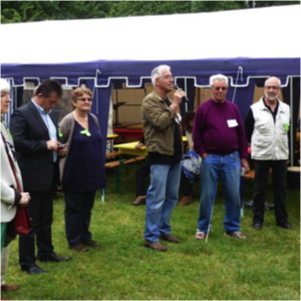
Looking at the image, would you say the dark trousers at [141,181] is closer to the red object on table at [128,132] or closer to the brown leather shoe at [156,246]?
the brown leather shoe at [156,246]

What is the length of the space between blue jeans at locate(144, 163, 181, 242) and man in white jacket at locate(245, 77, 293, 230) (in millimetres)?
1182

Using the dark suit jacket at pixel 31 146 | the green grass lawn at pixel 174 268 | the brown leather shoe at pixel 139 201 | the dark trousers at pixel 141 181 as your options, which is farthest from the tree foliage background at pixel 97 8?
the dark suit jacket at pixel 31 146

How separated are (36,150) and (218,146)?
1901 mm

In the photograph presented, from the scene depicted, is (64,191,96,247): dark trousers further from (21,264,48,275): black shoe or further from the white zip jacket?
the white zip jacket

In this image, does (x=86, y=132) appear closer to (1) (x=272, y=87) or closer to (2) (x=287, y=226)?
(1) (x=272, y=87)

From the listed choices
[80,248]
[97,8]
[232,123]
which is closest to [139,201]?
[80,248]

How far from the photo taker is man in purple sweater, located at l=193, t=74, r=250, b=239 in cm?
536

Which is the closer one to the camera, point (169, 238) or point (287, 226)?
point (169, 238)

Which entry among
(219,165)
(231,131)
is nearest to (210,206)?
(219,165)

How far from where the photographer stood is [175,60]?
24.4ft

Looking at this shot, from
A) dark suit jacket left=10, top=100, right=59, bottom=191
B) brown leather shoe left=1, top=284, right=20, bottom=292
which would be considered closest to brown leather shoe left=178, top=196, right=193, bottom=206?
dark suit jacket left=10, top=100, right=59, bottom=191

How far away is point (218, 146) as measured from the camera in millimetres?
5383

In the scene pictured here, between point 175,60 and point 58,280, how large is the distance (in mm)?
3890

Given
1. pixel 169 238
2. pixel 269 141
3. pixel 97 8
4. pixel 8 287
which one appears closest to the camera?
pixel 8 287
